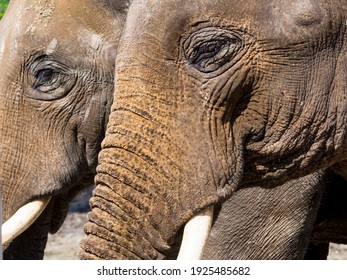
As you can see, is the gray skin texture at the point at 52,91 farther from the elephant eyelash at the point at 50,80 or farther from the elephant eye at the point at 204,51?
the elephant eye at the point at 204,51

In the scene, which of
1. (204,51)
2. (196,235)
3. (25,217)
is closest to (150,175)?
(196,235)

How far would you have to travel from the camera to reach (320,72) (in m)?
4.94

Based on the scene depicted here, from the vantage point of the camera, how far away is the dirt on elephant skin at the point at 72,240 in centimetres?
1065

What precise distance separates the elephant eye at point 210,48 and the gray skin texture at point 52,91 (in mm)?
1777

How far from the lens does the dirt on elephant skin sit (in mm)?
10648

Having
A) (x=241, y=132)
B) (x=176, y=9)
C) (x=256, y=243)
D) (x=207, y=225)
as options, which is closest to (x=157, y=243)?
(x=207, y=225)

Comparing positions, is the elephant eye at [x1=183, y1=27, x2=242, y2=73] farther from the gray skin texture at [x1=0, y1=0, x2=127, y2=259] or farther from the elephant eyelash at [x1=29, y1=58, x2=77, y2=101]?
the elephant eyelash at [x1=29, y1=58, x2=77, y2=101]

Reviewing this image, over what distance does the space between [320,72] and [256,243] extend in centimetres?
183

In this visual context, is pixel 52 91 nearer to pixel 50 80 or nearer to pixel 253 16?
pixel 50 80

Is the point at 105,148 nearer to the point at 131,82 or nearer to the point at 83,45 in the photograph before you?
the point at 131,82

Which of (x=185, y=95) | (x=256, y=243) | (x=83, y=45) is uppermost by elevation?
(x=185, y=95)

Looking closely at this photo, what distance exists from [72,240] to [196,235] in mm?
6932

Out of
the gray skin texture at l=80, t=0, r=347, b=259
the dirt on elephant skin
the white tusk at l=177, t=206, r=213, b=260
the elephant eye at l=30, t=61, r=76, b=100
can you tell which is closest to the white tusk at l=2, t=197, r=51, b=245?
the elephant eye at l=30, t=61, r=76, b=100

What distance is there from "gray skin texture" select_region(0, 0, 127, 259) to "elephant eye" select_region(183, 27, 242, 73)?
178 centimetres
